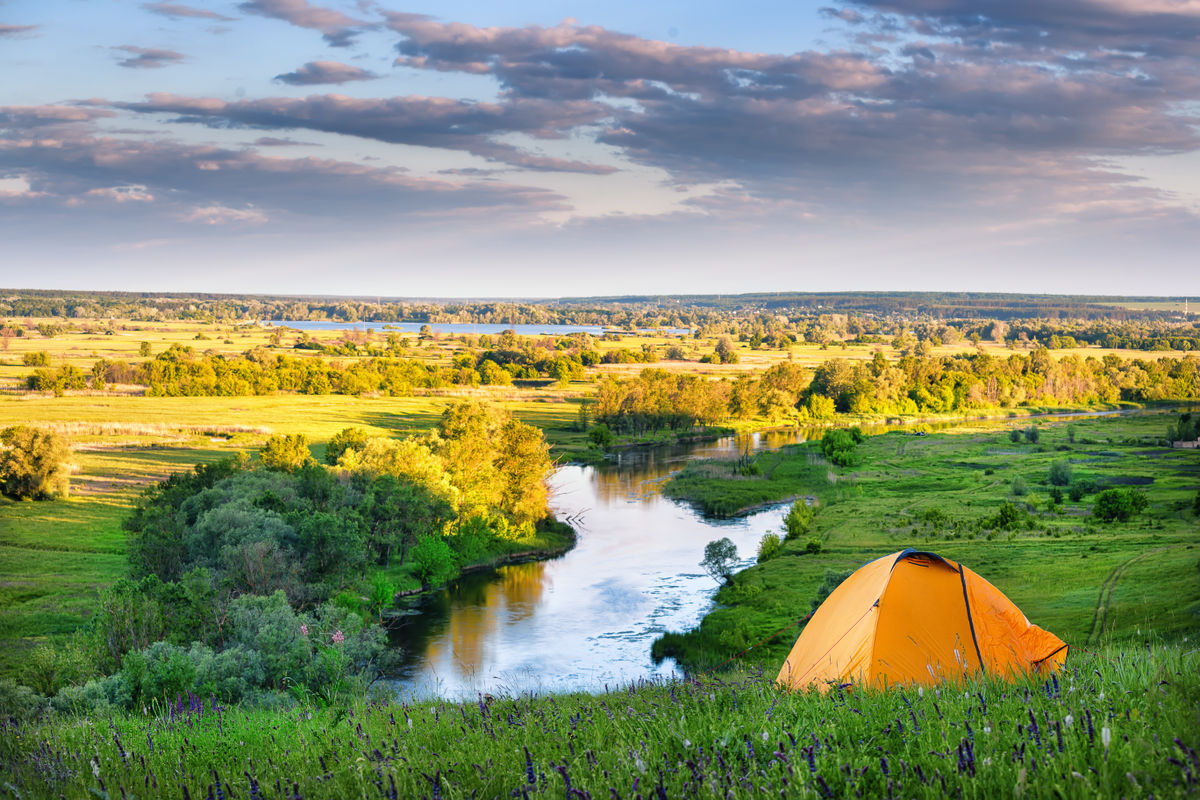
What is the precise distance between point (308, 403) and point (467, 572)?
243ft

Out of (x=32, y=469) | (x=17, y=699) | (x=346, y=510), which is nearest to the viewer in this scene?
(x=17, y=699)

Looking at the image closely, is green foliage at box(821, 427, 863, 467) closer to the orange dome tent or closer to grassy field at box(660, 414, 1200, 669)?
grassy field at box(660, 414, 1200, 669)

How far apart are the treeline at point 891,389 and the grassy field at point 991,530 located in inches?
935

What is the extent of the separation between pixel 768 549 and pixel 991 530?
16289 mm

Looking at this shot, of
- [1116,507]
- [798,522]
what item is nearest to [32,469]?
[798,522]

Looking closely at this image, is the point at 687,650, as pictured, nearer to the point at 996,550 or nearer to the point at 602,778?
the point at 996,550

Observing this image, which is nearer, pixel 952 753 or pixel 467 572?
pixel 952 753

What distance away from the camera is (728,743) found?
4141 mm

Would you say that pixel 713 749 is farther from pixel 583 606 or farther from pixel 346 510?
pixel 346 510

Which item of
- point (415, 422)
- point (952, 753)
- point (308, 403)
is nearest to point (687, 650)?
point (952, 753)

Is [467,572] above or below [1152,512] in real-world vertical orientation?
below

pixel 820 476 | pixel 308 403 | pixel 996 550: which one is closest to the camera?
pixel 996 550

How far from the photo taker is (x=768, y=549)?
172 feet

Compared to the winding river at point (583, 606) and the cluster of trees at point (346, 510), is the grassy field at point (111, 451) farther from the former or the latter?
the winding river at point (583, 606)
